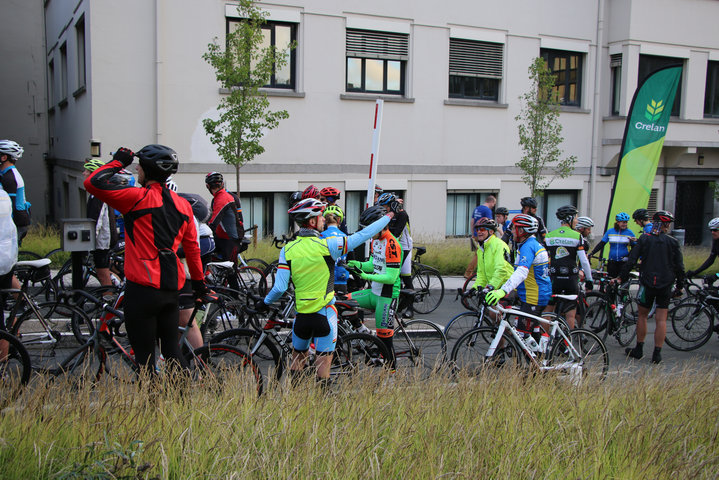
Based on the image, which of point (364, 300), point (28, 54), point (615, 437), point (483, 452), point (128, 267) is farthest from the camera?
point (28, 54)

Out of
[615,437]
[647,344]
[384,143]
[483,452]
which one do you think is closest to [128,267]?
[483,452]

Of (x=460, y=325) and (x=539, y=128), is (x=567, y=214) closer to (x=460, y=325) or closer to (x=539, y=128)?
(x=460, y=325)

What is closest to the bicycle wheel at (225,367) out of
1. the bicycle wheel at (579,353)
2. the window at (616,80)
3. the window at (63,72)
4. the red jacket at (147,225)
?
the red jacket at (147,225)

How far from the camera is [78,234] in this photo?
8672mm

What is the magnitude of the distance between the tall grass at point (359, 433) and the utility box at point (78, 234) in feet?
14.6

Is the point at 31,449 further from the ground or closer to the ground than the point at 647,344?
further from the ground

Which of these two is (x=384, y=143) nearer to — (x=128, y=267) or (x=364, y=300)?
(x=364, y=300)

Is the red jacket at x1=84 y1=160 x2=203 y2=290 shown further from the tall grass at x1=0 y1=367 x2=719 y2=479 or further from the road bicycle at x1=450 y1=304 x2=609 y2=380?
the road bicycle at x1=450 y1=304 x2=609 y2=380

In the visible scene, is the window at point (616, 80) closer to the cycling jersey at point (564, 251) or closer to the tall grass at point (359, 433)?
the cycling jersey at point (564, 251)

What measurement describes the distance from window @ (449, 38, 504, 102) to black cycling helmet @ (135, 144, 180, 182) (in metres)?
15.6

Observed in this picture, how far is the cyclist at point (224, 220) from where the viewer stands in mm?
9586

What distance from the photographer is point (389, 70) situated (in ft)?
60.8

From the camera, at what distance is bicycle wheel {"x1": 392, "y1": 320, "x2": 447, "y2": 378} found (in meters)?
6.65

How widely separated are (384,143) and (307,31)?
3582mm
